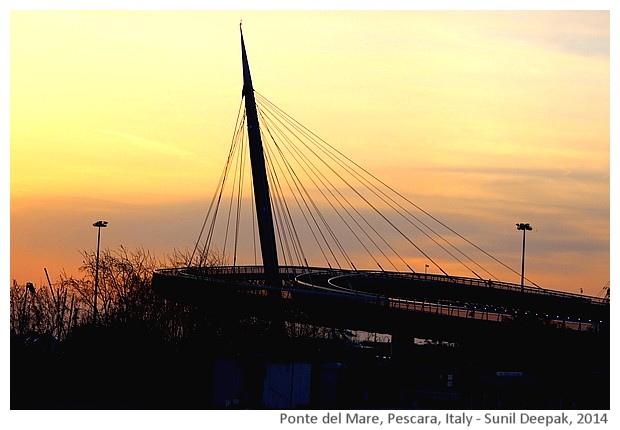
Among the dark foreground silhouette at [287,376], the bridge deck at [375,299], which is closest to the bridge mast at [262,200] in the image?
the bridge deck at [375,299]

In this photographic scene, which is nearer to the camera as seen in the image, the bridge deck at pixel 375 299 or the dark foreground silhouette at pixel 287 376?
the dark foreground silhouette at pixel 287 376

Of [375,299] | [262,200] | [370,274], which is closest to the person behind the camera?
[375,299]

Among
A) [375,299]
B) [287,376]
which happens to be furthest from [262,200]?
[287,376]

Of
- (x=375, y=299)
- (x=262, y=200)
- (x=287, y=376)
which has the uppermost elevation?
(x=262, y=200)

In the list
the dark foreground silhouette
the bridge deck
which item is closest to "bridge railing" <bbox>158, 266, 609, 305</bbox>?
the bridge deck

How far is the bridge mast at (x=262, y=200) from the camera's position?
78750 mm

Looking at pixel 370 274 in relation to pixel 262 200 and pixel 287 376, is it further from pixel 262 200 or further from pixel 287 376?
pixel 287 376

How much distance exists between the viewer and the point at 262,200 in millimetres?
78812

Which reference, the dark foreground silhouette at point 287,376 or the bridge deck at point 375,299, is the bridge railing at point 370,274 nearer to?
the bridge deck at point 375,299

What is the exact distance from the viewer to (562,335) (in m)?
65.0
